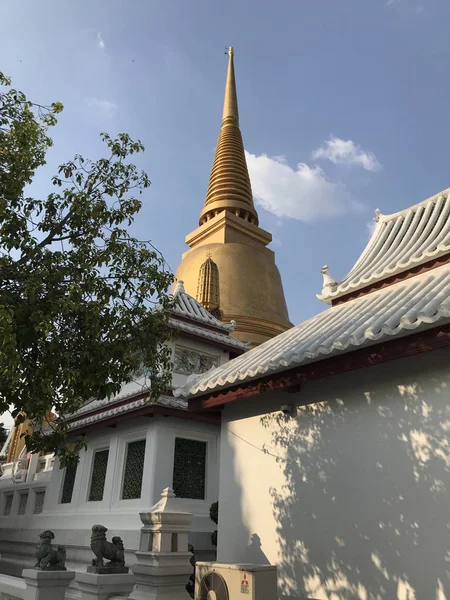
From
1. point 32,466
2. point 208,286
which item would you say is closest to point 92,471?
point 32,466

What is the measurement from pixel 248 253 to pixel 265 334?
6307 millimetres

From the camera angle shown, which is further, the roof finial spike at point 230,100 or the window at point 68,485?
the roof finial spike at point 230,100

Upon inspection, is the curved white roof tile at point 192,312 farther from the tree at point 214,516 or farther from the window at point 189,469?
the tree at point 214,516

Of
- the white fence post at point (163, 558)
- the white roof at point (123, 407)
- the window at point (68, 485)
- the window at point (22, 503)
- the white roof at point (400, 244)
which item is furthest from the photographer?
the window at point (22, 503)

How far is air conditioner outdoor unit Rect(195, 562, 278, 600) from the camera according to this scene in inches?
201

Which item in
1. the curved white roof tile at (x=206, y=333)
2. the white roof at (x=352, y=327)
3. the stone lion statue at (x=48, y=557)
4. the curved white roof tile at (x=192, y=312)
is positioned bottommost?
the stone lion statue at (x=48, y=557)

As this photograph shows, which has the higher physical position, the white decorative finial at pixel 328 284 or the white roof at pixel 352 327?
the white decorative finial at pixel 328 284

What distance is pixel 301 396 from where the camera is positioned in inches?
290

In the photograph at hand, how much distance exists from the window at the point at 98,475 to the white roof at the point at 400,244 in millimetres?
7462

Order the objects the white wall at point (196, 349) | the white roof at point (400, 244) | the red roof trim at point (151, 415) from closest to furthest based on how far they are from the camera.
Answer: the white roof at point (400, 244)
the red roof trim at point (151, 415)
the white wall at point (196, 349)

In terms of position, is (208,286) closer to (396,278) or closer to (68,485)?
(68,485)

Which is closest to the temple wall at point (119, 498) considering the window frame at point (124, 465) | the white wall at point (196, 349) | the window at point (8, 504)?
the window frame at point (124, 465)

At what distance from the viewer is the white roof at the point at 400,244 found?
344 inches

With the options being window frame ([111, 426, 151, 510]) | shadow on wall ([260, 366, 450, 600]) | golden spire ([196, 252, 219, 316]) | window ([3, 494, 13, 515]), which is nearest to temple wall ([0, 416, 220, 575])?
window frame ([111, 426, 151, 510])
